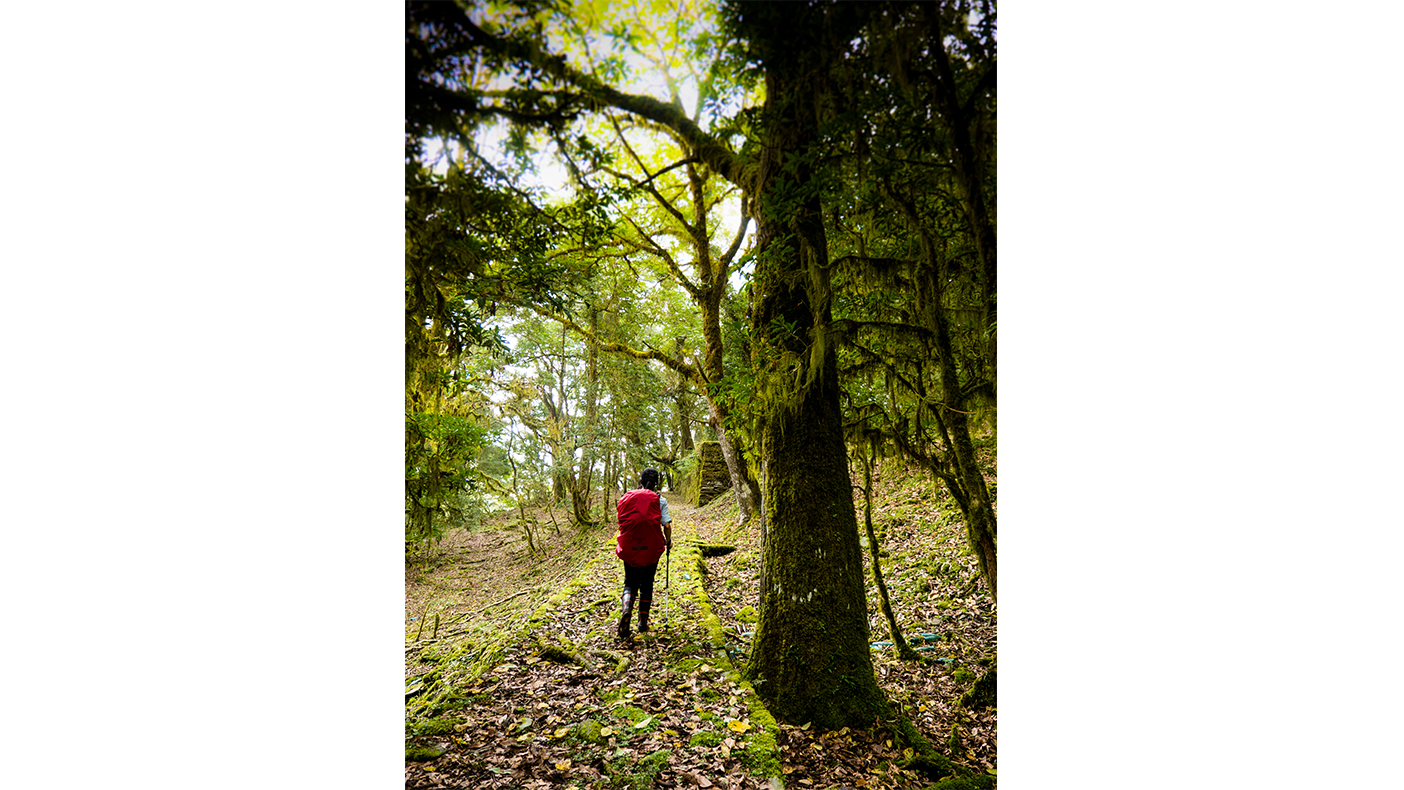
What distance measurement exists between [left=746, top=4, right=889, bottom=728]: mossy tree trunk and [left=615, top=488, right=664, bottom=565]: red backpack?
112cm

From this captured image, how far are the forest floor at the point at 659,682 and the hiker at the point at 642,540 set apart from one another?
0.91 ft

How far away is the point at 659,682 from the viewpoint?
2662mm

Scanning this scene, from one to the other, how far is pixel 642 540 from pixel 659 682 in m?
1.05

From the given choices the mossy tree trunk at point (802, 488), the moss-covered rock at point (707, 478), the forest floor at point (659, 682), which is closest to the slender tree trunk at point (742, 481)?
the forest floor at point (659, 682)

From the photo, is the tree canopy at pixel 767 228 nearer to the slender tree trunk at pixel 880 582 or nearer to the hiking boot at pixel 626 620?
the slender tree trunk at pixel 880 582

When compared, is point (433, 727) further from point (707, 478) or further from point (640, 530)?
point (707, 478)

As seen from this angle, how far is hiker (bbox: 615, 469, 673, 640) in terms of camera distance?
3.41 m

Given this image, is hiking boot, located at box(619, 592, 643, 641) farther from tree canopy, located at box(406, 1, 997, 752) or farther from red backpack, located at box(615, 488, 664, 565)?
tree canopy, located at box(406, 1, 997, 752)

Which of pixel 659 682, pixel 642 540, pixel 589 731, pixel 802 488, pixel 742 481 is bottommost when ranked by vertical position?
pixel 659 682

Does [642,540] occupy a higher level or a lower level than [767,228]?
lower

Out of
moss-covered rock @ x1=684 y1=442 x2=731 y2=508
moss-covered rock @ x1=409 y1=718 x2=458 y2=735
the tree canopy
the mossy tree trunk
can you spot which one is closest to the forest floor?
moss-covered rock @ x1=409 y1=718 x2=458 y2=735

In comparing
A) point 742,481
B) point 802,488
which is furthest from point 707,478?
point 802,488
